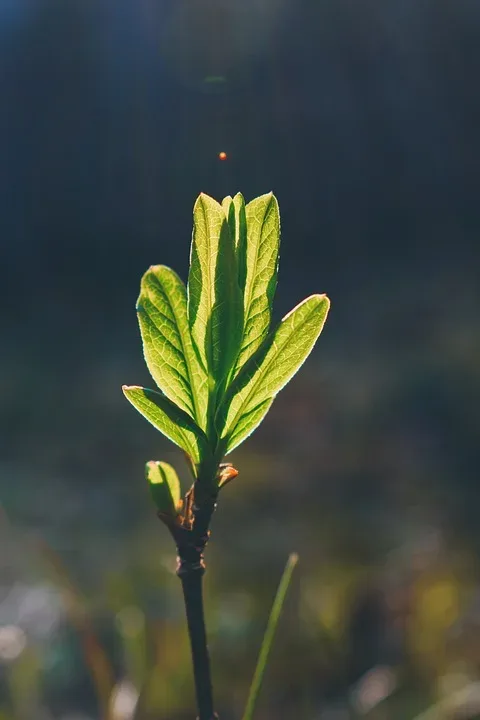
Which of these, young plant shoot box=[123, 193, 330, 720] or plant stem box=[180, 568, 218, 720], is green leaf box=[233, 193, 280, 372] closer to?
young plant shoot box=[123, 193, 330, 720]

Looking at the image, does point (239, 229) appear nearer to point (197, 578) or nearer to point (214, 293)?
point (214, 293)

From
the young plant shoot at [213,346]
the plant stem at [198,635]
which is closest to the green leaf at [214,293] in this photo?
the young plant shoot at [213,346]

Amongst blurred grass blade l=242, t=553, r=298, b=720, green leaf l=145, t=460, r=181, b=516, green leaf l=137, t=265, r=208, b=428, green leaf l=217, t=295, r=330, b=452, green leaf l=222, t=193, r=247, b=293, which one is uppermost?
green leaf l=222, t=193, r=247, b=293

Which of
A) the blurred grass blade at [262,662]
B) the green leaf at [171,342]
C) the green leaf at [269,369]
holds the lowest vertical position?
the blurred grass blade at [262,662]

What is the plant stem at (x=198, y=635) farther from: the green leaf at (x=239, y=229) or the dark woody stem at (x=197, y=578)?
the green leaf at (x=239, y=229)

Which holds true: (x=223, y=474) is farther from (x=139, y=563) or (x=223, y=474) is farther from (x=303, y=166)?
(x=303, y=166)

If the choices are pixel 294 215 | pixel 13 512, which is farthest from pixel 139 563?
pixel 294 215

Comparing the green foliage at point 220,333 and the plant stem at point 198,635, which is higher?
the green foliage at point 220,333

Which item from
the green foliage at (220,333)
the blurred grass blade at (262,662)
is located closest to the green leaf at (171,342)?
the green foliage at (220,333)

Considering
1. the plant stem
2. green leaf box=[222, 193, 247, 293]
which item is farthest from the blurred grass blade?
green leaf box=[222, 193, 247, 293]
